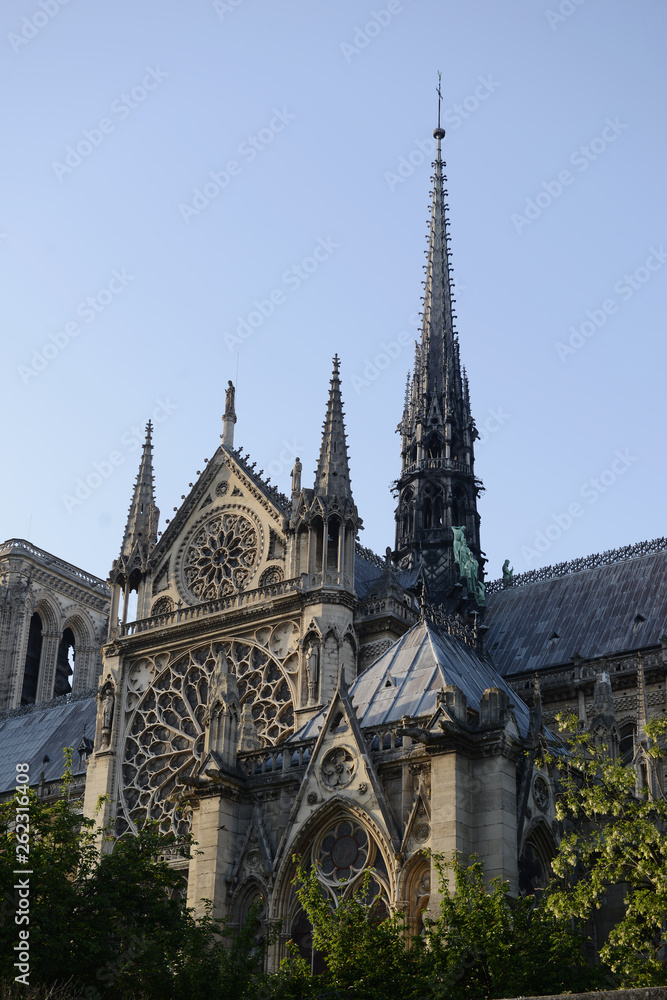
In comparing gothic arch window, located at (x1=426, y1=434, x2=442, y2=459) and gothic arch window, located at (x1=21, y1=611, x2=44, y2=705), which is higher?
gothic arch window, located at (x1=426, y1=434, x2=442, y2=459)

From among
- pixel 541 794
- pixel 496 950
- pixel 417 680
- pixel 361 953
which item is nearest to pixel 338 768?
pixel 417 680

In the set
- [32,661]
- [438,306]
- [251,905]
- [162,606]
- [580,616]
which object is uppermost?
[438,306]

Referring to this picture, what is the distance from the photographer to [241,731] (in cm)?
2611

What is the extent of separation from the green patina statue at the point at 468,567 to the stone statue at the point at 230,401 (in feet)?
32.9

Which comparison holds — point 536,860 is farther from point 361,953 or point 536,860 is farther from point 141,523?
point 141,523

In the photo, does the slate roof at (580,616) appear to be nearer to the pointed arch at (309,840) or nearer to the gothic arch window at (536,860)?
the gothic arch window at (536,860)

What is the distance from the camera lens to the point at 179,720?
42781 mm

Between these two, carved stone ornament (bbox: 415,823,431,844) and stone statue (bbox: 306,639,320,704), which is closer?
carved stone ornament (bbox: 415,823,431,844)

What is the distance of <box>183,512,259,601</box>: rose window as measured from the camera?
1740 inches

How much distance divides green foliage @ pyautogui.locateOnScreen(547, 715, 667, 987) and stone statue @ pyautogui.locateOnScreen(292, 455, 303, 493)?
74.5 feet

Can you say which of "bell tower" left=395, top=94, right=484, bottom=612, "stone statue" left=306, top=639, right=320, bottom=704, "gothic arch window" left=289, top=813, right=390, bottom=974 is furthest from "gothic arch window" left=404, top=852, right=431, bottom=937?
"bell tower" left=395, top=94, right=484, bottom=612

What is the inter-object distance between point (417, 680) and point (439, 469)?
29.8 m

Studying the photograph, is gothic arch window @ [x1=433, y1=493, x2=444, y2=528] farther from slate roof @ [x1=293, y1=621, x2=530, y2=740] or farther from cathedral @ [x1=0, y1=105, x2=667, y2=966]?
slate roof @ [x1=293, y1=621, x2=530, y2=740]

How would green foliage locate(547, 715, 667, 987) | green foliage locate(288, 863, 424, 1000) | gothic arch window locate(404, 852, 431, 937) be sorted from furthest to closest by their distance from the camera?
1. gothic arch window locate(404, 852, 431, 937)
2. green foliage locate(547, 715, 667, 987)
3. green foliage locate(288, 863, 424, 1000)
